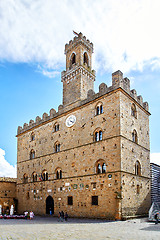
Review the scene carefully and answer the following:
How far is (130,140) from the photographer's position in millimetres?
22594

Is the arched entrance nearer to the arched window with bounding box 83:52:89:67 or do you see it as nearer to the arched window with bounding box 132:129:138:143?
the arched window with bounding box 132:129:138:143

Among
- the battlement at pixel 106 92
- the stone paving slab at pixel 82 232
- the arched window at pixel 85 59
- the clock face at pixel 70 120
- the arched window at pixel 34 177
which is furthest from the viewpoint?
the arched window at pixel 34 177

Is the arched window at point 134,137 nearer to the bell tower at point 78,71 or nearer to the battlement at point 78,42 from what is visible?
the bell tower at point 78,71

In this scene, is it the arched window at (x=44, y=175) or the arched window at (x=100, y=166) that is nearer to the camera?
the arched window at (x=100, y=166)

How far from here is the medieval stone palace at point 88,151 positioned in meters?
21.2

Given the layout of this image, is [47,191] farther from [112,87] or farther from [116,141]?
[112,87]

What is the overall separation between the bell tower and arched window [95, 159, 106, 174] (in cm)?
834

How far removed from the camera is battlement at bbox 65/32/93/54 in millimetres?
29875

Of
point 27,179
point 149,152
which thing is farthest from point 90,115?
point 27,179

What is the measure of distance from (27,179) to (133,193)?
16.7m

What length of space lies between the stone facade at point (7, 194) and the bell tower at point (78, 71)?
15.6 m

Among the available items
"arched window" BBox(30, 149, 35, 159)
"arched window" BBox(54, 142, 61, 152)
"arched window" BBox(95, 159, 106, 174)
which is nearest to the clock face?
"arched window" BBox(54, 142, 61, 152)

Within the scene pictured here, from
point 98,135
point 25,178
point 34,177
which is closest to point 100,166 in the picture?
point 98,135

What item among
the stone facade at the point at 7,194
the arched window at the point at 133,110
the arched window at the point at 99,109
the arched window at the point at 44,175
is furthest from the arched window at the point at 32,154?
the arched window at the point at 133,110
